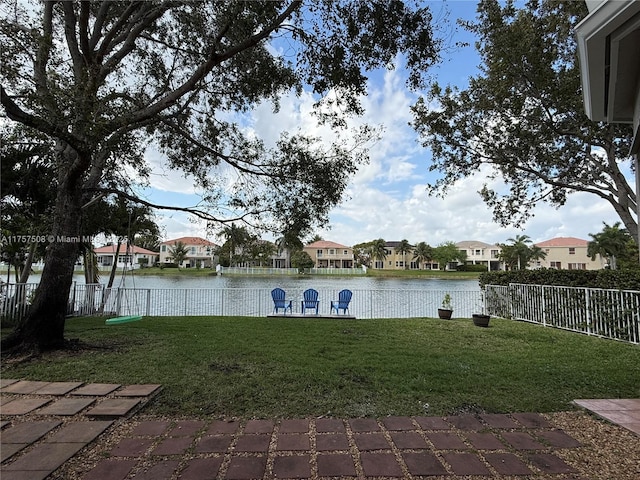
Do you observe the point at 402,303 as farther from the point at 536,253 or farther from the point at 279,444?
the point at 536,253

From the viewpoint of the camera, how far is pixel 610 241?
121 ft

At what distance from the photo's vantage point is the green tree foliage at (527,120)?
325 inches

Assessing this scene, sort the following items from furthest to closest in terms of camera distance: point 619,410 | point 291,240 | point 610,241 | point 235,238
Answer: point 610,241 → point 235,238 → point 291,240 → point 619,410

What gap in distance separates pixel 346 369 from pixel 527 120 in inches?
350

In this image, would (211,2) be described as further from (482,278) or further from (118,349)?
(482,278)

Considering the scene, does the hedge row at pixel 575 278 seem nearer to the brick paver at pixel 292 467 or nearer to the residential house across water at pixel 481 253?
the brick paver at pixel 292 467

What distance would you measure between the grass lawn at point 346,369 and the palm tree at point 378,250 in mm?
51794

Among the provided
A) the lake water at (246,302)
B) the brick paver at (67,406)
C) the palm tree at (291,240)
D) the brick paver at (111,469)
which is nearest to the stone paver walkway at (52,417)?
the brick paver at (67,406)

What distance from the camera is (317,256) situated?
53.4 meters

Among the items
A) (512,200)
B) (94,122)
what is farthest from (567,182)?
(94,122)

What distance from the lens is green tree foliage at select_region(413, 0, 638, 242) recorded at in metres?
8.25

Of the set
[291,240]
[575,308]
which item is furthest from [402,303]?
[291,240]

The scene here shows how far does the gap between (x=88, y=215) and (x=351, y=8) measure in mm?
7986

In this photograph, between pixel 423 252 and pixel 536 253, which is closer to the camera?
pixel 536 253
